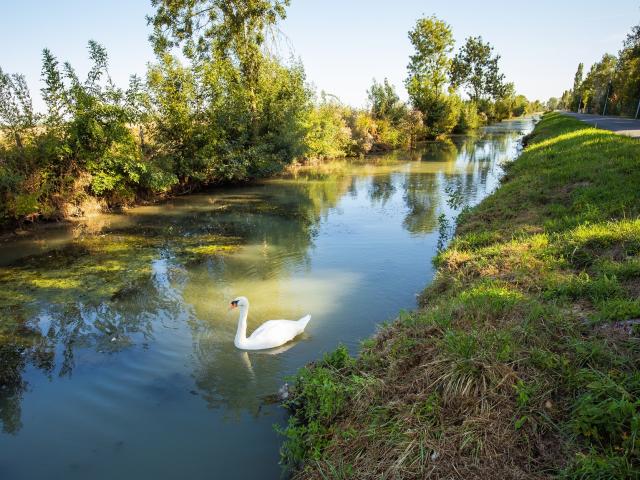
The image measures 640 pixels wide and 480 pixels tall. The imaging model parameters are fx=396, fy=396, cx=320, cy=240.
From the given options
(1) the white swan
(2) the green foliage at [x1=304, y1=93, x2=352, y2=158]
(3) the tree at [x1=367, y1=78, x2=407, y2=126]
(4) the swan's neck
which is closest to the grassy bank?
(1) the white swan

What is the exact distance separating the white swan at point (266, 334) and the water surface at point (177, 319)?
5.7 inches

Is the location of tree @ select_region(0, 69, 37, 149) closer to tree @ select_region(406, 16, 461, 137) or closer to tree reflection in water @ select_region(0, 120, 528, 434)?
tree reflection in water @ select_region(0, 120, 528, 434)

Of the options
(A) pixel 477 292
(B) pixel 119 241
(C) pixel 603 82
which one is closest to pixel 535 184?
(A) pixel 477 292

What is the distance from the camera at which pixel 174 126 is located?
1869cm

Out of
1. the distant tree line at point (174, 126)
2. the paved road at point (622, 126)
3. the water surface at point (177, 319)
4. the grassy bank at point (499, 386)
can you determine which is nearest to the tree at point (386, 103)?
the distant tree line at point (174, 126)

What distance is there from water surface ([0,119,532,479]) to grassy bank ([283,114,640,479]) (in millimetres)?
964

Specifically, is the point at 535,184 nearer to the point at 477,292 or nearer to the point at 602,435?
the point at 477,292

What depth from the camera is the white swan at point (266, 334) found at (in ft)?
19.9

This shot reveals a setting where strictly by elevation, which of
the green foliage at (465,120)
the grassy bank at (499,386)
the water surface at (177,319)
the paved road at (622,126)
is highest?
the green foliage at (465,120)

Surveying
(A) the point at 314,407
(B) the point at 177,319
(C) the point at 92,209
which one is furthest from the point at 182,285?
(C) the point at 92,209

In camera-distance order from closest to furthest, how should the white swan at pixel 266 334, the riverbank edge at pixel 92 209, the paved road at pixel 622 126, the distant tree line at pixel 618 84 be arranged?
the white swan at pixel 266 334 → the riverbank edge at pixel 92 209 → the paved road at pixel 622 126 → the distant tree line at pixel 618 84

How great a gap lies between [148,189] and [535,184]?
51.2ft

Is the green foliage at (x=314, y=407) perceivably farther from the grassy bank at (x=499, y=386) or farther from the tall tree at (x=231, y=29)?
the tall tree at (x=231, y=29)

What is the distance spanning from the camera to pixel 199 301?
7.98 m
